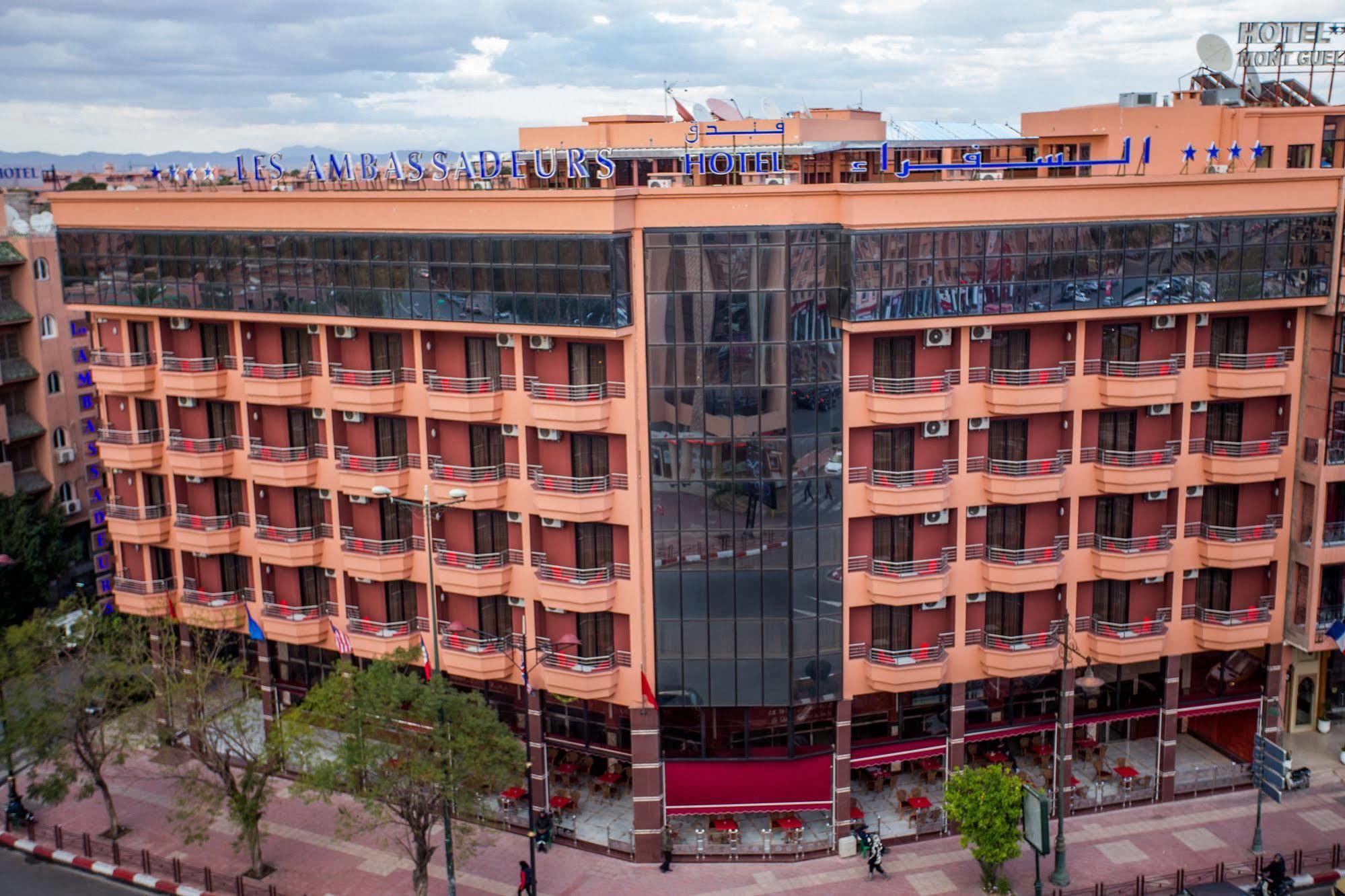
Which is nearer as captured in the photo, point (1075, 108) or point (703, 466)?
point (703, 466)

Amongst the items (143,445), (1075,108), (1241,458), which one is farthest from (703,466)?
(1075,108)

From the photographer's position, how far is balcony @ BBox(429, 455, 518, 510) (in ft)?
158

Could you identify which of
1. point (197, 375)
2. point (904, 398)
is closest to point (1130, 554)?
point (904, 398)

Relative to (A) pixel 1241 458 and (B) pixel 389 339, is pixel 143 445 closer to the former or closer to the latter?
(B) pixel 389 339

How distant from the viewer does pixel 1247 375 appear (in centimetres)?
4800

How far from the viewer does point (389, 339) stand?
49531 mm

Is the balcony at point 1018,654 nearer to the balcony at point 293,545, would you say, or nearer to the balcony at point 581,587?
the balcony at point 581,587

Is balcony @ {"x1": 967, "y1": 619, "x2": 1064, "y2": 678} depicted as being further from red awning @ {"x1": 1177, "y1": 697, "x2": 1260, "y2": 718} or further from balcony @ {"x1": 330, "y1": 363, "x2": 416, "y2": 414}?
balcony @ {"x1": 330, "y1": 363, "x2": 416, "y2": 414}

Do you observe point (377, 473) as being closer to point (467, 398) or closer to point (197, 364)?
point (467, 398)

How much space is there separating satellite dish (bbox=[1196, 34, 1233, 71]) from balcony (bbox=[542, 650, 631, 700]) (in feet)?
128

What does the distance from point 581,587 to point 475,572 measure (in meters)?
4.74

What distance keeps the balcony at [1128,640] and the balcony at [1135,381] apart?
931 cm

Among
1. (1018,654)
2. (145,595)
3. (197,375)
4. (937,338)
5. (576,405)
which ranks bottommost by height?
(1018,654)

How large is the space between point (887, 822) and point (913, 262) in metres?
22.7
